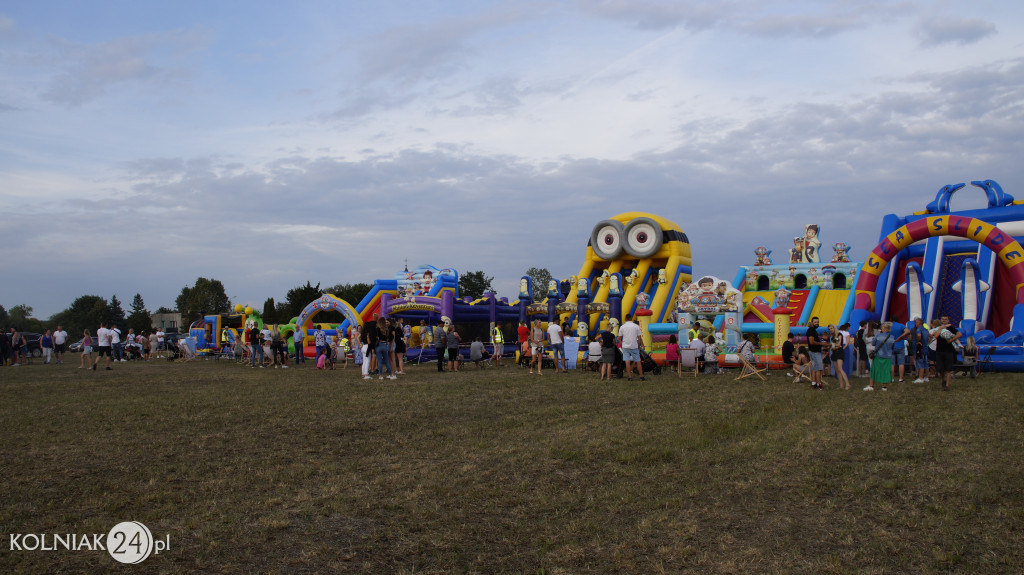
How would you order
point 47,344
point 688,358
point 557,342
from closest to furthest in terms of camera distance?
1. point 688,358
2. point 557,342
3. point 47,344

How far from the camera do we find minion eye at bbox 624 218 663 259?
92.0ft

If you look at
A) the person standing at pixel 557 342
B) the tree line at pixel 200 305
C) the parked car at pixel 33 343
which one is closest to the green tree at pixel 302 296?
the tree line at pixel 200 305

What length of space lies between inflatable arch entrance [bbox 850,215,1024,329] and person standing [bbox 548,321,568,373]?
7.26 metres

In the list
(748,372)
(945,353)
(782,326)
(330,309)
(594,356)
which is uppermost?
(330,309)

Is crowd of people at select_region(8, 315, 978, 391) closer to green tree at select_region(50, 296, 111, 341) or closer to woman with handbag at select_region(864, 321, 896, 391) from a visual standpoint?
woman with handbag at select_region(864, 321, 896, 391)

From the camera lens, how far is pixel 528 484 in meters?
5.92

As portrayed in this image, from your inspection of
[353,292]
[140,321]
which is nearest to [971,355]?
[353,292]

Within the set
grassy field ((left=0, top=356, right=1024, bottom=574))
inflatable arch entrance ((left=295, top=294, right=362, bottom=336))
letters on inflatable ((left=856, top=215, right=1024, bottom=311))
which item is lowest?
grassy field ((left=0, top=356, right=1024, bottom=574))

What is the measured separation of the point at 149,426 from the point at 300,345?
15096 millimetres

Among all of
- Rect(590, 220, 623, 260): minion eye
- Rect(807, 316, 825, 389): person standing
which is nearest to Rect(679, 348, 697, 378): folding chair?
Rect(807, 316, 825, 389): person standing

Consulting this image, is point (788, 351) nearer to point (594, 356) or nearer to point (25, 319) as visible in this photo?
point (594, 356)
